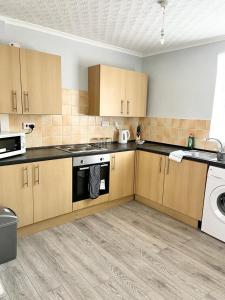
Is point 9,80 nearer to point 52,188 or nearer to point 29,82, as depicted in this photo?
point 29,82

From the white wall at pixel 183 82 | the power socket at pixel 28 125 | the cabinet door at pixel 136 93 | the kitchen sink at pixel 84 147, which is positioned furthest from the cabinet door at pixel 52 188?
the white wall at pixel 183 82


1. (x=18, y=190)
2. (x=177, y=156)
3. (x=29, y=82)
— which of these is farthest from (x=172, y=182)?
(x=29, y=82)

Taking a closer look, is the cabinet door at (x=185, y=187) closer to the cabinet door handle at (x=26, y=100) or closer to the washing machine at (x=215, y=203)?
the washing machine at (x=215, y=203)

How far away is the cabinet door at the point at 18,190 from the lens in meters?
2.16

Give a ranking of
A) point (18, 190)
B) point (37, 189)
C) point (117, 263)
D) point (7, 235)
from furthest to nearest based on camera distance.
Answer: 1. point (37, 189)
2. point (18, 190)
3. point (117, 263)
4. point (7, 235)

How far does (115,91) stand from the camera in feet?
10.4

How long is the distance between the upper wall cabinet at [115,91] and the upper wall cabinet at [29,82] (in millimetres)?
628

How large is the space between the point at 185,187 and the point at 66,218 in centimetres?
153

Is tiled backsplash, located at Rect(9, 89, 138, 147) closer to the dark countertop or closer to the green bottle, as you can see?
the dark countertop

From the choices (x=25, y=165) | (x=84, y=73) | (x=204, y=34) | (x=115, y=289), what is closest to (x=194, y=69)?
(x=204, y=34)

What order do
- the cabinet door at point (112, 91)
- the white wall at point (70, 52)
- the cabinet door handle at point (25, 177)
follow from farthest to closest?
1. the cabinet door at point (112, 91)
2. the white wall at point (70, 52)
3. the cabinet door handle at point (25, 177)

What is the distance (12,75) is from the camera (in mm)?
2273

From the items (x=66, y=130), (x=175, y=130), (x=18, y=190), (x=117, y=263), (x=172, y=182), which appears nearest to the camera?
(x=117, y=263)

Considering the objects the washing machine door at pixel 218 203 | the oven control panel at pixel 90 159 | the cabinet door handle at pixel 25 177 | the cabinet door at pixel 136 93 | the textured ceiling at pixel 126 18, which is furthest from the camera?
the cabinet door at pixel 136 93
